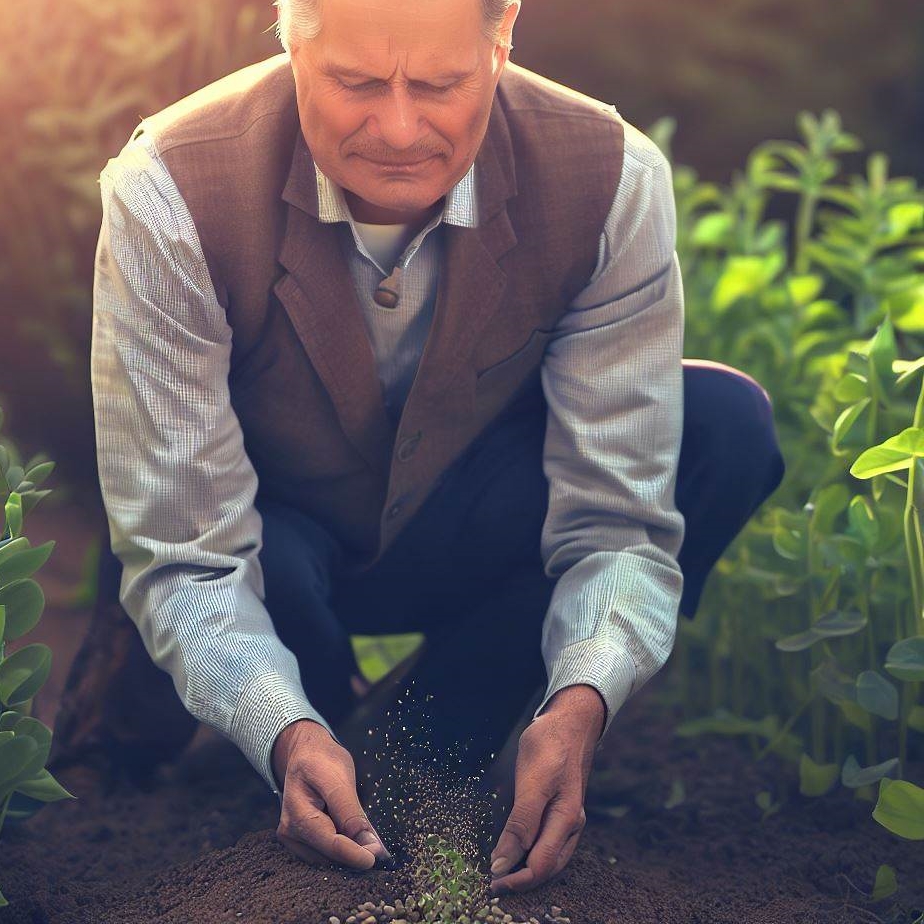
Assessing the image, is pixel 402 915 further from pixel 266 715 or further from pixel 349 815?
pixel 266 715

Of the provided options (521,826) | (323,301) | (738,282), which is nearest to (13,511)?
(323,301)

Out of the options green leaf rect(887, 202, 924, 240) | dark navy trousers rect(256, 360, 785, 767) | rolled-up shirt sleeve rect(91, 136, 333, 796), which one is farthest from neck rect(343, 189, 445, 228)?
green leaf rect(887, 202, 924, 240)

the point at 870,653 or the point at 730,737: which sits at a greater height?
the point at 870,653

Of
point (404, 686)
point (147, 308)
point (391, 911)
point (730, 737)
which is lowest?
point (730, 737)

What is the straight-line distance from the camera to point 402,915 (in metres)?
1.56

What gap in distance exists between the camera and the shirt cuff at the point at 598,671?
67.6 inches

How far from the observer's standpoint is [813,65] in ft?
14.3

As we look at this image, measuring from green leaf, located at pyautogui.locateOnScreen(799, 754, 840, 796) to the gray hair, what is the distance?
104 cm

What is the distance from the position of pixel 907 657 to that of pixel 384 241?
0.82 meters

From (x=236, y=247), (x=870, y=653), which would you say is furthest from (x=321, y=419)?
(x=870, y=653)

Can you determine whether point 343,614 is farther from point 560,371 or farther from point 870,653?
point 870,653

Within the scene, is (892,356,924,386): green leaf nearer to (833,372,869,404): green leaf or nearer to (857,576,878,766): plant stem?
(833,372,869,404): green leaf

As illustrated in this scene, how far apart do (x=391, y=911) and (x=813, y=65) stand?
3443mm

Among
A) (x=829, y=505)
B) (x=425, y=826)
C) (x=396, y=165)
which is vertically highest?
(x=396, y=165)
